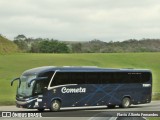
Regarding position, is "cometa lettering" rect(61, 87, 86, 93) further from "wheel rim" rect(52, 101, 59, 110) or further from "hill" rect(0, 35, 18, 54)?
"hill" rect(0, 35, 18, 54)

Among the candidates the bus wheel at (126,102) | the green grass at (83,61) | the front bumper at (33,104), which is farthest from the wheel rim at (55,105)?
the green grass at (83,61)

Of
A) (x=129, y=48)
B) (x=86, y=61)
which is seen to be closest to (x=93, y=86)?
(x=86, y=61)

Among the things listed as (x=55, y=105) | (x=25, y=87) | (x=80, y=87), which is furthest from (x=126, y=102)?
(x=25, y=87)

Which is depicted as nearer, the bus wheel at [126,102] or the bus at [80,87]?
the bus at [80,87]

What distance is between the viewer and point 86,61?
8294cm

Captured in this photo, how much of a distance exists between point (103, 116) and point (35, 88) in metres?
17.3

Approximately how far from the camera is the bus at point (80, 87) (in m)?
27.9

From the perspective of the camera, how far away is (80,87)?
29.7 metres

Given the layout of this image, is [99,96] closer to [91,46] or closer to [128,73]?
[128,73]

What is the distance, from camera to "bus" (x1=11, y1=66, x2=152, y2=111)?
2792 centimetres

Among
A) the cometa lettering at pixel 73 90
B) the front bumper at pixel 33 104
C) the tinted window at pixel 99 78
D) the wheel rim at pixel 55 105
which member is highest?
the tinted window at pixel 99 78

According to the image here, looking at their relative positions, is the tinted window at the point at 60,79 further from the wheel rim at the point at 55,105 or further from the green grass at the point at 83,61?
the green grass at the point at 83,61

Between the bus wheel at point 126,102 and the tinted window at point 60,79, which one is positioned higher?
the tinted window at point 60,79

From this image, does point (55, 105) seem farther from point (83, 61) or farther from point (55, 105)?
point (83, 61)
